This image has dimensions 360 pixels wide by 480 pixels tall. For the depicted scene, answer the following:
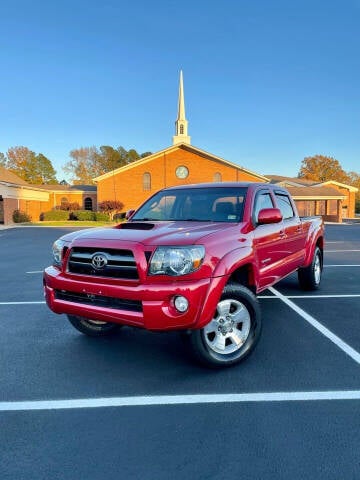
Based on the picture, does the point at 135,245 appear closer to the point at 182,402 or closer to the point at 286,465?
the point at 182,402

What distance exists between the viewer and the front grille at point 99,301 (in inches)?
127

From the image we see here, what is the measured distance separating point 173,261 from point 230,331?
1075 millimetres

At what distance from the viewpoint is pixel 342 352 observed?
13.0 feet

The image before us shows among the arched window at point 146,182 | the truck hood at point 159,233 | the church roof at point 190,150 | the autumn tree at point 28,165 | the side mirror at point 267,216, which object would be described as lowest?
the truck hood at point 159,233

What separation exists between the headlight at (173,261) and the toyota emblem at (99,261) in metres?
0.49

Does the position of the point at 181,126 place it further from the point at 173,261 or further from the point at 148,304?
the point at 148,304

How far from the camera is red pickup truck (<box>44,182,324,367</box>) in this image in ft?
10.4

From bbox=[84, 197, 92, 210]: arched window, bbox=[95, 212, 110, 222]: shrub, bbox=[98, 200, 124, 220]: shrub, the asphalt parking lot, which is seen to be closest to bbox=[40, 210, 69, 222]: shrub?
bbox=[95, 212, 110, 222]: shrub

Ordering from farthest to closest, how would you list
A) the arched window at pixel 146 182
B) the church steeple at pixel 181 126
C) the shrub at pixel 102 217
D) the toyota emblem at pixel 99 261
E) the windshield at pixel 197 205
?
the church steeple at pixel 181 126 → the arched window at pixel 146 182 → the shrub at pixel 102 217 → the windshield at pixel 197 205 → the toyota emblem at pixel 99 261

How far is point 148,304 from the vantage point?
3109 mm

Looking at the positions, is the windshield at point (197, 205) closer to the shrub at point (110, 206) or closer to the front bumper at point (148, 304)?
the front bumper at point (148, 304)

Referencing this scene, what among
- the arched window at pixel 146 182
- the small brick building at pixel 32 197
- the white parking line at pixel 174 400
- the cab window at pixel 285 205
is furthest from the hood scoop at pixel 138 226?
the arched window at pixel 146 182

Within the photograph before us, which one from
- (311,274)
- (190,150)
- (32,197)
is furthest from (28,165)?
(311,274)

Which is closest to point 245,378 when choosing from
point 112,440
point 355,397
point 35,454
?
point 355,397
